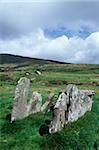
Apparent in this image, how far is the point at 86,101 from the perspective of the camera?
2844 centimetres

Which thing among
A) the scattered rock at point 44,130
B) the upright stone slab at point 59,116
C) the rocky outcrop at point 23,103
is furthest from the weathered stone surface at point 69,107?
the rocky outcrop at point 23,103

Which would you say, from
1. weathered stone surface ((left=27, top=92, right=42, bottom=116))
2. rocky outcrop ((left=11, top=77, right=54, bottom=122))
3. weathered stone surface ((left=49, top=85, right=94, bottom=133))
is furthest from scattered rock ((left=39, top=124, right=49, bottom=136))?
weathered stone surface ((left=27, top=92, right=42, bottom=116))

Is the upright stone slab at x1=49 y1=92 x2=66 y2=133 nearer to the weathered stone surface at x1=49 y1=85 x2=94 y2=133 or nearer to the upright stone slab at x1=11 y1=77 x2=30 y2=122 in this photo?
the weathered stone surface at x1=49 y1=85 x2=94 y2=133

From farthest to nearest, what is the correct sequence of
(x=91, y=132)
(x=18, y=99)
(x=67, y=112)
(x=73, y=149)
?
(x=18, y=99)
(x=67, y=112)
(x=91, y=132)
(x=73, y=149)

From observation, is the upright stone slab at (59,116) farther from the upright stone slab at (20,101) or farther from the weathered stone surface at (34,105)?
the weathered stone surface at (34,105)

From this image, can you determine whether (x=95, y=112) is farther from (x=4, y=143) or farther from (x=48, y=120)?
(x=4, y=143)

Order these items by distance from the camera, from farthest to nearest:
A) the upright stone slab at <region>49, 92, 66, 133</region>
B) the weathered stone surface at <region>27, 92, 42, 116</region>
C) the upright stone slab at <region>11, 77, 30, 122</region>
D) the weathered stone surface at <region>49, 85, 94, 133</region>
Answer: the weathered stone surface at <region>27, 92, 42, 116</region> → the upright stone slab at <region>11, 77, 30, 122</region> → the weathered stone surface at <region>49, 85, 94, 133</region> → the upright stone slab at <region>49, 92, 66, 133</region>

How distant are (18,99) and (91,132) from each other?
21.5 ft

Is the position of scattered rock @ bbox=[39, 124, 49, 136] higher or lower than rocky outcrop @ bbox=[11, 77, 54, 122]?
lower

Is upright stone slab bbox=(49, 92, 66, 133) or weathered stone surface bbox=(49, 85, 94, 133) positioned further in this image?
weathered stone surface bbox=(49, 85, 94, 133)

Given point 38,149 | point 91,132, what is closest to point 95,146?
point 91,132

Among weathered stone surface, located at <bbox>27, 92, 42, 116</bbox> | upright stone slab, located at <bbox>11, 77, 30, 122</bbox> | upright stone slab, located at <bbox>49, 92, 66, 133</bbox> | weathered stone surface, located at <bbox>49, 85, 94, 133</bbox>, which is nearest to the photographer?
upright stone slab, located at <bbox>49, 92, 66, 133</bbox>

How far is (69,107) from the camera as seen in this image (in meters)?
26.2

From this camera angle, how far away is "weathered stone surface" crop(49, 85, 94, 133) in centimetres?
2493
